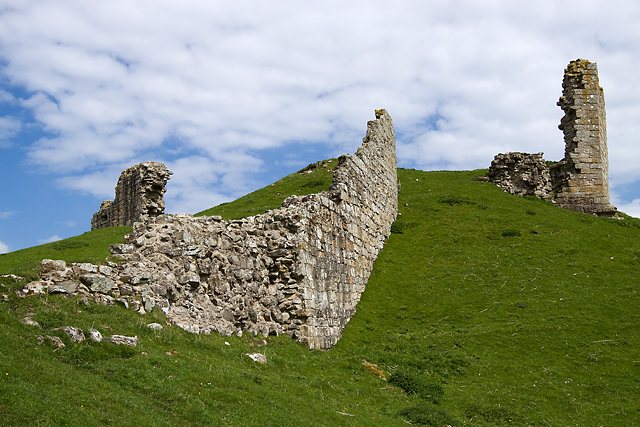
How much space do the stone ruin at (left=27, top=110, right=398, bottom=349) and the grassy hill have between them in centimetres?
64

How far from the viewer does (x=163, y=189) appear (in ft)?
111

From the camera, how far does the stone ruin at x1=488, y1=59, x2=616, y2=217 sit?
35688 mm

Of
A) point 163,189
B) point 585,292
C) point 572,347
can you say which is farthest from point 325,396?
point 163,189

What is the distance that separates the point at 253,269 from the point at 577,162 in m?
28.9

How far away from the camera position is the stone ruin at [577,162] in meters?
35.7

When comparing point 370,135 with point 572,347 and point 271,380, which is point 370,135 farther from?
point 271,380

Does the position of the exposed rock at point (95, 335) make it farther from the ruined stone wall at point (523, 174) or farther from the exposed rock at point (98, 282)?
the ruined stone wall at point (523, 174)

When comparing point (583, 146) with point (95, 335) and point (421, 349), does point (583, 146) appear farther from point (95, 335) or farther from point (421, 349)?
point (95, 335)

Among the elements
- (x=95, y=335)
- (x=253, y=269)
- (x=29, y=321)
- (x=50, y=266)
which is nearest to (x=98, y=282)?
(x=50, y=266)

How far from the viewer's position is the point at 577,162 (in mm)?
36156

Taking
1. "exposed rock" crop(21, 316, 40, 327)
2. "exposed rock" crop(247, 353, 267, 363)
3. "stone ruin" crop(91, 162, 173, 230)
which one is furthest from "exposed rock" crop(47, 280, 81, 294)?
"stone ruin" crop(91, 162, 173, 230)

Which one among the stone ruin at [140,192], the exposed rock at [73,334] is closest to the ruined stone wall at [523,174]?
the stone ruin at [140,192]

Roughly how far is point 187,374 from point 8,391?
12.3 ft

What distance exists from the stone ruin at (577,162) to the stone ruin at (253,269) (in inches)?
720
